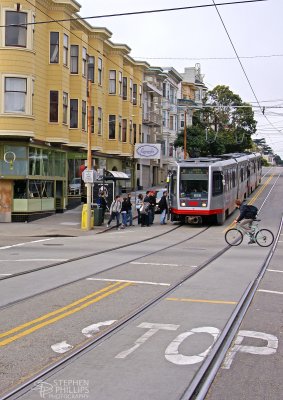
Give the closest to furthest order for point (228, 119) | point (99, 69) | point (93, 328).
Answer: point (93, 328), point (99, 69), point (228, 119)

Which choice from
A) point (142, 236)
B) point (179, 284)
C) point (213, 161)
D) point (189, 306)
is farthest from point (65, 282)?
point (213, 161)

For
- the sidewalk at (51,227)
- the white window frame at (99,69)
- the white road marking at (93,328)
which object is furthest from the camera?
the white window frame at (99,69)

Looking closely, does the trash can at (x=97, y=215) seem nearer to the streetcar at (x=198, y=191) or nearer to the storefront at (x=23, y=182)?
the storefront at (x=23, y=182)

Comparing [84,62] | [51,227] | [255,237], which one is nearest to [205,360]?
[255,237]

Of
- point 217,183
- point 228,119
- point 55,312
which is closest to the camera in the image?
point 55,312

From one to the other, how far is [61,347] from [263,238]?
15.5 meters

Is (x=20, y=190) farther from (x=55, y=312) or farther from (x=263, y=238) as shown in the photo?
(x=55, y=312)

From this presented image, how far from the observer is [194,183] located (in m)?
31.5

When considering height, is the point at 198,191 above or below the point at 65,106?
below

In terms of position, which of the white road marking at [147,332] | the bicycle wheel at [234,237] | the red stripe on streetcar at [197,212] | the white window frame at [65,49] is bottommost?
the white road marking at [147,332]

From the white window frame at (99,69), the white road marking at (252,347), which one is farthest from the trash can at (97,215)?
the white road marking at (252,347)

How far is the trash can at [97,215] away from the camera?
3102 centimetres

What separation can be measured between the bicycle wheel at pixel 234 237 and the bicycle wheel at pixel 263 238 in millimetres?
609

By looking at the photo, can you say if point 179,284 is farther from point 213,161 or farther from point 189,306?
point 213,161
